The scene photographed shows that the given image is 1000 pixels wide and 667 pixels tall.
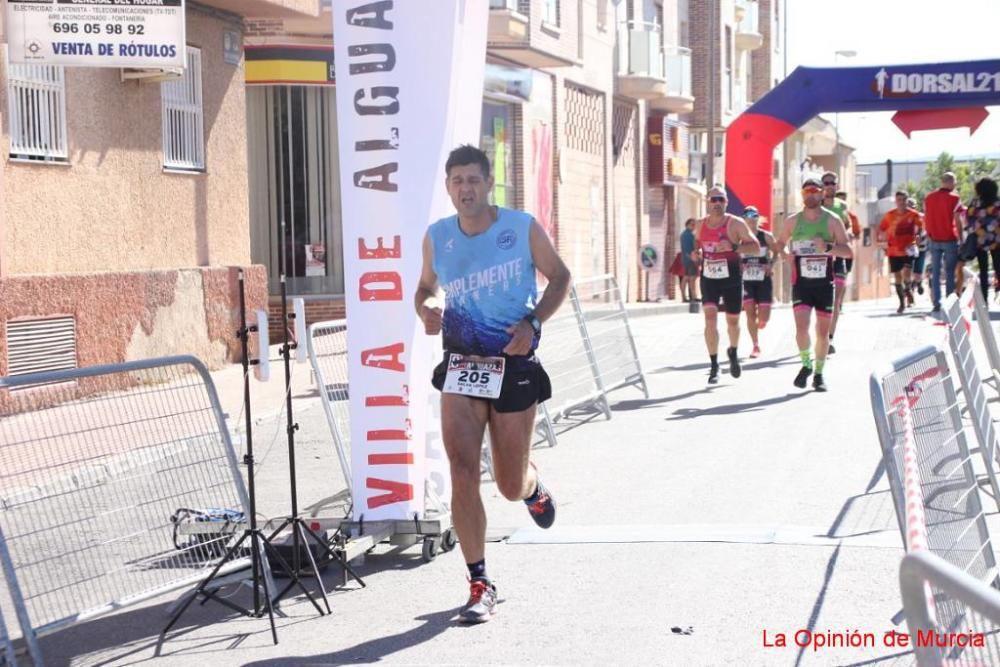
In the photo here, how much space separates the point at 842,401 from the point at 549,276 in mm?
7738

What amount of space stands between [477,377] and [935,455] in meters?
2.05

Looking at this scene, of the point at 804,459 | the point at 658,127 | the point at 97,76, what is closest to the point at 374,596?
the point at 804,459

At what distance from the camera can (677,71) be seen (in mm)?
43125

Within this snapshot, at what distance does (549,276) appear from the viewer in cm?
680

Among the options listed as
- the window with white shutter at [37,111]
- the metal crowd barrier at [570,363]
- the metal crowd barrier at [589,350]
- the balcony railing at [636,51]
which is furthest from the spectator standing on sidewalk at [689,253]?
the metal crowd barrier at [570,363]

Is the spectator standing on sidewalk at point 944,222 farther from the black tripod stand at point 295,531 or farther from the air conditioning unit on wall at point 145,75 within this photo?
the black tripod stand at point 295,531

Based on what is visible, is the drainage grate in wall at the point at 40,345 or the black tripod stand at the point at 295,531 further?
the drainage grate in wall at the point at 40,345

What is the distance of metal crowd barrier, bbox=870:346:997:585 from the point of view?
15.5 ft

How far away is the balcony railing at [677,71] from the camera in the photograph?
42.8 metres

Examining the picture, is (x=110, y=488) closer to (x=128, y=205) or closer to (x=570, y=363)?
(x=570, y=363)

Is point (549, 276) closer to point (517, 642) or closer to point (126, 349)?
point (517, 642)

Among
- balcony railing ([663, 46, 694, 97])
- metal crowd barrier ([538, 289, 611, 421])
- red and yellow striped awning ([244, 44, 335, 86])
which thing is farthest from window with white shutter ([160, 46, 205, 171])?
balcony railing ([663, 46, 694, 97])

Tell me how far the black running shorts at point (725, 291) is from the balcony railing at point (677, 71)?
1076 inches

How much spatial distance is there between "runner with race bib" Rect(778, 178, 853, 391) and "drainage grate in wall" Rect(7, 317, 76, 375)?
7269mm
